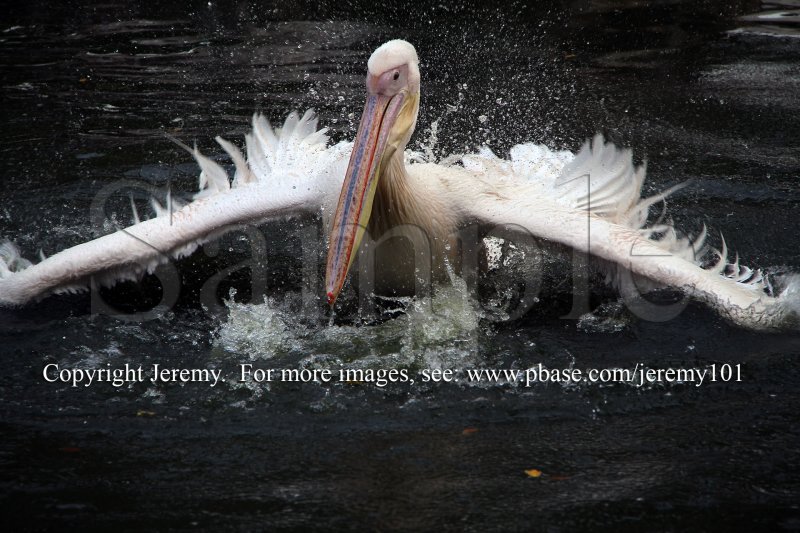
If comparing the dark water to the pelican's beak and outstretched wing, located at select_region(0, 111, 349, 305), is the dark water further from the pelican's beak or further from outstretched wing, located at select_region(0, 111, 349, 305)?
the pelican's beak

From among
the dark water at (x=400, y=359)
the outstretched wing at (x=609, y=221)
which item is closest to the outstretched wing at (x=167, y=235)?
the dark water at (x=400, y=359)

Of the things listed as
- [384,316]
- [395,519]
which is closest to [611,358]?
[384,316]

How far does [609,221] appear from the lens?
3.97m

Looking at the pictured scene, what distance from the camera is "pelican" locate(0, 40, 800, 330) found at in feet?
11.3

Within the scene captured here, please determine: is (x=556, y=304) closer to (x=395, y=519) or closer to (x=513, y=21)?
(x=395, y=519)

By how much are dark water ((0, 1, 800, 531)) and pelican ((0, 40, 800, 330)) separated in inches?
7.4

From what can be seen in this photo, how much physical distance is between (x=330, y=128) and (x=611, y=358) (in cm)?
288

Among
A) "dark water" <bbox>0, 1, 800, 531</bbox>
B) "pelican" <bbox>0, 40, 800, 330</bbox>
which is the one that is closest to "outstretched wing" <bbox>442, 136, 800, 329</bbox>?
"pelican" <bbox>0, 40, 800, 330</bbox>

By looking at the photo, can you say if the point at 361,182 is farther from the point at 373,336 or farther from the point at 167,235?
the point at 167,235

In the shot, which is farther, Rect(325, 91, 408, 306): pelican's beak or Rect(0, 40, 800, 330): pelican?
Rect(0, 40, 800, 330): pelican

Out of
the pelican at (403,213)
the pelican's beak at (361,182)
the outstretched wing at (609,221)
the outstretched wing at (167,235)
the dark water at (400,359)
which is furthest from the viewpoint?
the outstretched wing at (167,235)

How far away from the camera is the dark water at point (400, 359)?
2.64m

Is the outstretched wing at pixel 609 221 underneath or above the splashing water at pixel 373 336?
above

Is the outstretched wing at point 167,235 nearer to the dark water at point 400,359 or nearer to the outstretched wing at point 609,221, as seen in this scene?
the dark water at point 400,359
